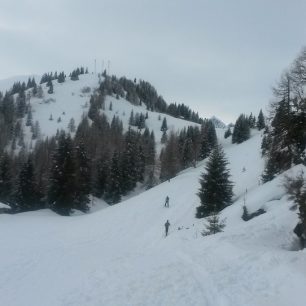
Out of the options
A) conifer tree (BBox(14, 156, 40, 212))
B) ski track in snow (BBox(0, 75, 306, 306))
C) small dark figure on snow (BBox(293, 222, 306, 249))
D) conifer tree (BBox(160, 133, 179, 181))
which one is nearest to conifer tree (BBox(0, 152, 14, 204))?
conifer tree (BBox(14, 156, 40, 212))

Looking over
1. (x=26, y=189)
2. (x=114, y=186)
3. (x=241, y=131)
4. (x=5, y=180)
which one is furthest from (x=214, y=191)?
(x=241, y=131)

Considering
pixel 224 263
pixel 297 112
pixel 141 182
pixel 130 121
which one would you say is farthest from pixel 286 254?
pixel 130 121

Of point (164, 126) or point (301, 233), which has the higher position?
point (164, 126)

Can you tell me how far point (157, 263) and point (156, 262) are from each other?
350 mm

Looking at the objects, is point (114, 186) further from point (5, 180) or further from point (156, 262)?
point (156, 262)

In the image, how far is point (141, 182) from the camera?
83625 millimetres

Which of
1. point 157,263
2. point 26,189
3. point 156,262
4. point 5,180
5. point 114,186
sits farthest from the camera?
point 114,186

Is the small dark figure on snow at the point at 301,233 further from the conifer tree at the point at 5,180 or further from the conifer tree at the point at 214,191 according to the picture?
the conifer tree at the point at 5,180

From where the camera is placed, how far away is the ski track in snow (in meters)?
13.1

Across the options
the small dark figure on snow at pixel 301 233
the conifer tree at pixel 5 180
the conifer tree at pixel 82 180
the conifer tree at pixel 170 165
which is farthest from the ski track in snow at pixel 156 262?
the conifer tree at pixel 170 165

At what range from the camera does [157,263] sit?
773 inches

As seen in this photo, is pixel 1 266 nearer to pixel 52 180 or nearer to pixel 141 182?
pixel 52 180

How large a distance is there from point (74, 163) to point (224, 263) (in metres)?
36.8

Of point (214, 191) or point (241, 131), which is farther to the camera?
point (241, 131)
